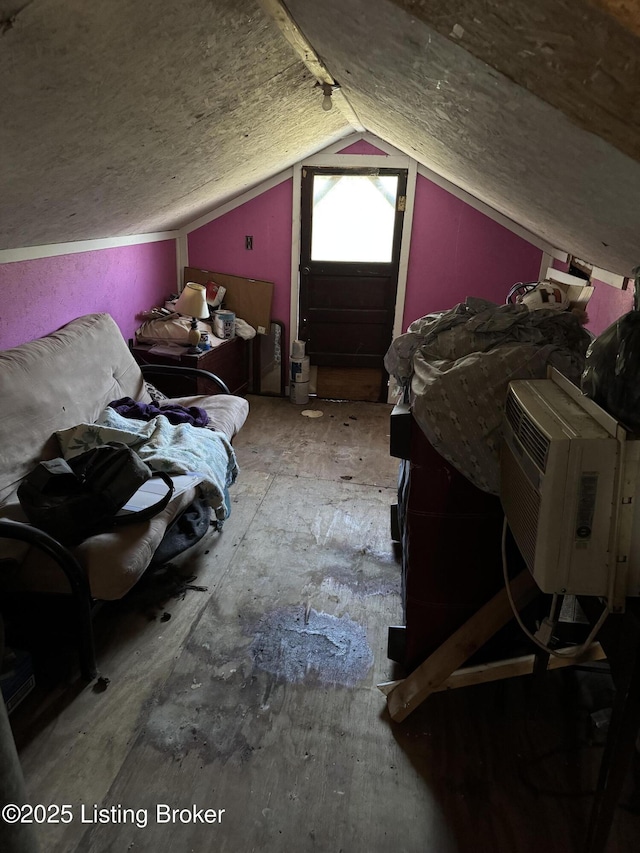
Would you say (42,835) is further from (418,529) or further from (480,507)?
(480,507)

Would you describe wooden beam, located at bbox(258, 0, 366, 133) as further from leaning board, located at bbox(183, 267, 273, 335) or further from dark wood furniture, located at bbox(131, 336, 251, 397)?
leaning board, located at bbox(183, 267, 273, 335)

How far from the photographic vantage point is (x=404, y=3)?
3.18 feet

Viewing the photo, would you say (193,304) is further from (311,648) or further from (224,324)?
(311,648)

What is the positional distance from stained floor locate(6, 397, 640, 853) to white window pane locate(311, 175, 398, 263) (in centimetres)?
282

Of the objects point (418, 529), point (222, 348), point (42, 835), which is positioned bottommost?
point (42, 835)

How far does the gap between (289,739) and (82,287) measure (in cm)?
264

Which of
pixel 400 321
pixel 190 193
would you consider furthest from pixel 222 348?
pixel 400 321

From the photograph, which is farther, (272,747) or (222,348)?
(222,348)

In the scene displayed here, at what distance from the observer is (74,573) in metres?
1.65

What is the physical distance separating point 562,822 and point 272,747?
2.58ft

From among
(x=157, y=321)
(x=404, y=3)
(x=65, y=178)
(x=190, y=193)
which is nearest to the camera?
(x=404, y=3)

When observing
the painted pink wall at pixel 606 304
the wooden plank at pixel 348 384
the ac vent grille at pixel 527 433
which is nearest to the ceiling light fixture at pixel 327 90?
the painted pink wall at pixel 606 304

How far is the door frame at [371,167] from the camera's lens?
13.5ft

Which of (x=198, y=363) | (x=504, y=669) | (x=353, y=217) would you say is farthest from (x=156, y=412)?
(x=353, y=217)
